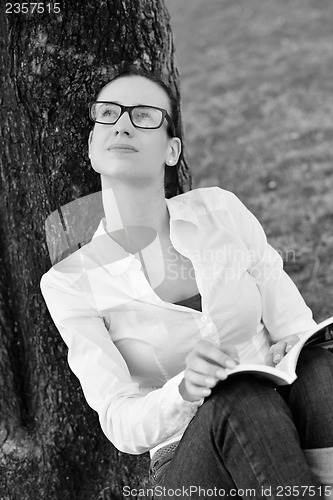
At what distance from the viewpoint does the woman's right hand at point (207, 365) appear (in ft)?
6.12

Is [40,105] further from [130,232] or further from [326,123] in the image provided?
[326,123]

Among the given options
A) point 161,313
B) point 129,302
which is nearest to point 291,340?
point 161,313

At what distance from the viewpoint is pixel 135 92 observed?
2420 mm

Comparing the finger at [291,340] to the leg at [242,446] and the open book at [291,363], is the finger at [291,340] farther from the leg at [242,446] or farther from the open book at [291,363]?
the leg at [242,446]

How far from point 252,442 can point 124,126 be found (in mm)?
1083

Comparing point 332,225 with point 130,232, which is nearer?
point 130,232

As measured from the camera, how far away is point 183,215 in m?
2.49

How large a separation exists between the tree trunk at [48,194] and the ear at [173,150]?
310 mm

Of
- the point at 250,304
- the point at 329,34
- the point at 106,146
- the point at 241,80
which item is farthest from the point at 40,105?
the point at 329,34

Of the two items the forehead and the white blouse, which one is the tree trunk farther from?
the white blouse

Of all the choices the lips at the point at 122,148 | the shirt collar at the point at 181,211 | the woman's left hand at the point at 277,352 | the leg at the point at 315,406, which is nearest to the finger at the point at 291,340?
the woman's left hand at the point at 277,352

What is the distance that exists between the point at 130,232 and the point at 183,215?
0.65 ft

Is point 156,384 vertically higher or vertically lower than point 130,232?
lower

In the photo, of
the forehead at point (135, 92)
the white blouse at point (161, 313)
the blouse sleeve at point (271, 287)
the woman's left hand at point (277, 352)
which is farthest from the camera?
the blouse sleeve at point (271, 287)
